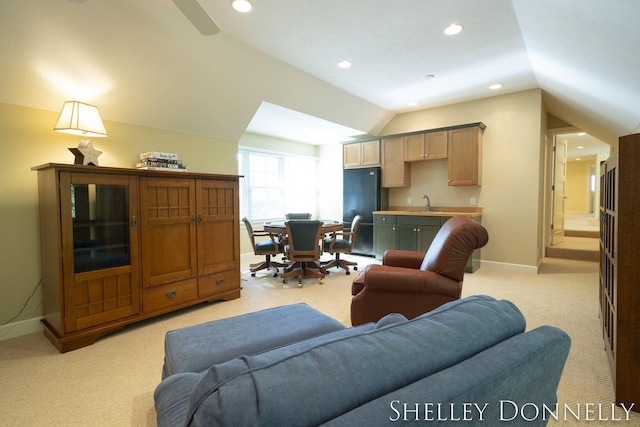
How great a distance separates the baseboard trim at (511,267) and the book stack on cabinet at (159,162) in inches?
187

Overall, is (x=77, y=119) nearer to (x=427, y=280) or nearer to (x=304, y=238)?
(x=304, y=238)

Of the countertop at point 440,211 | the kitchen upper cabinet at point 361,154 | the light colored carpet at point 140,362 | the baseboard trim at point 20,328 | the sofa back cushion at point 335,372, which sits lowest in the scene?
the light colored carpet at point 140,362

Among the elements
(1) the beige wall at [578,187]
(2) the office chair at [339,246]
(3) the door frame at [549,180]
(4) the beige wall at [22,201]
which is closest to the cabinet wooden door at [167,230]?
(4) the beige wall at [22,201]

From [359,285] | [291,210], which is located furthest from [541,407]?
[291,210]

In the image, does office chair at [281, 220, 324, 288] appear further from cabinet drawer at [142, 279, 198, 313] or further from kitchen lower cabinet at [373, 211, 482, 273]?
kitchen lower cabinet at [373, 211, 482, 273]

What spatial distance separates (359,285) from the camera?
2561mm

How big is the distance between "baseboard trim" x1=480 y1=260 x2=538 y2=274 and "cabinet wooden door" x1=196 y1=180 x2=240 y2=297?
396 cm

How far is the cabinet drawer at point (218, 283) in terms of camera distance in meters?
3.28

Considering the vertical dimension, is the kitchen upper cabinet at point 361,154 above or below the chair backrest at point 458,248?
above

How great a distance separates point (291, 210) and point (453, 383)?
20.6ft

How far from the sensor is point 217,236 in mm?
3438

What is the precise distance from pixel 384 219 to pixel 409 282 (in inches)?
128

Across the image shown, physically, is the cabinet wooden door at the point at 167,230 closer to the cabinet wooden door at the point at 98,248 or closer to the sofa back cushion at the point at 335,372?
the cabinet wooden door at the point at 98,248

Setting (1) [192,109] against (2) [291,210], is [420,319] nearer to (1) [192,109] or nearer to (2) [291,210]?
(1) [192,109]
